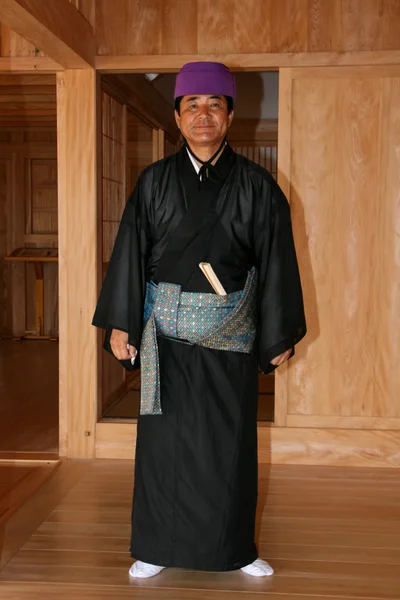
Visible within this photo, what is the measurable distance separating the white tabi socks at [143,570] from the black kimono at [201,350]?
0.12 feet

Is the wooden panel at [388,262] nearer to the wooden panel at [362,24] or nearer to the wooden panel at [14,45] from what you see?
the wooden panel at [362,24]

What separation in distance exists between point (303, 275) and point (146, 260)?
1.48 meters

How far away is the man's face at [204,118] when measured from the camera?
101 inches

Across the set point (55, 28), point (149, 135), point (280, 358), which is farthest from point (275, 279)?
point (149, 135)

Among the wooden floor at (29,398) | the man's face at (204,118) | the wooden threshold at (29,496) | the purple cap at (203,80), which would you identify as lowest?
the wooden threshold at (29,496)

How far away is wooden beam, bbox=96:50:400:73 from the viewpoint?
386cm

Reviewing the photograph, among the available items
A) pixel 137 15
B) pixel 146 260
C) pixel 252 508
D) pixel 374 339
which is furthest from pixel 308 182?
pixel 252 508

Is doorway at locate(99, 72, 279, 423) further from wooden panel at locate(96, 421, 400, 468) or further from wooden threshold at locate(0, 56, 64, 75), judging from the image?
wooden threshold at locate(0, 56, 64, 75)

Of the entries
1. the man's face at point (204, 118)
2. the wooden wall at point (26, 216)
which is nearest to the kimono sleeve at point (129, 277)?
the man's face at point (204, 118)

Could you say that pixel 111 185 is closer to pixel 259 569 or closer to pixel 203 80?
pixel 203 80

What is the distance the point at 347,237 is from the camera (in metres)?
3.97

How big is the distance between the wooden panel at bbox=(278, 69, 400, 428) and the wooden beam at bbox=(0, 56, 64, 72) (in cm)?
128

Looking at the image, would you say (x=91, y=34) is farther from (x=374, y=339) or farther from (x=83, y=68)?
(x=374, y=339)

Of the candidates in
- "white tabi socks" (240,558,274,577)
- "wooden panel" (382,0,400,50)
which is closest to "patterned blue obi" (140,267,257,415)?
"white tabi socks" (240,558,274,577)
